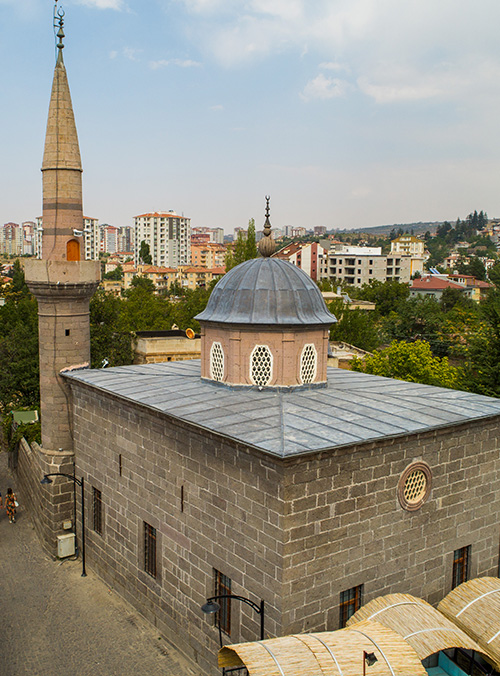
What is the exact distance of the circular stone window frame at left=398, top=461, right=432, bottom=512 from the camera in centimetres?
1187

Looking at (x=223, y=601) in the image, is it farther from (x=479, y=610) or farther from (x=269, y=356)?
(x=269, y=356)

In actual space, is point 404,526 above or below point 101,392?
below

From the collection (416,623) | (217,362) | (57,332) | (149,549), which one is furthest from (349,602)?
(57,332)

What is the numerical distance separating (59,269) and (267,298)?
7303 mm

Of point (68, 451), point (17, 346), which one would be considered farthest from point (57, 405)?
point (17, 346)

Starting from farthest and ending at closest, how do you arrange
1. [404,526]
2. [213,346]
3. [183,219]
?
[183,219], [213,346], [404,526]

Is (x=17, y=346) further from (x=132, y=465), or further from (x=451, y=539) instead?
(x=451, y=539)

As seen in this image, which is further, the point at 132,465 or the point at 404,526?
the point at 132,465

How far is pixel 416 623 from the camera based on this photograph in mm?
10547

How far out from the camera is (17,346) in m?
33.3

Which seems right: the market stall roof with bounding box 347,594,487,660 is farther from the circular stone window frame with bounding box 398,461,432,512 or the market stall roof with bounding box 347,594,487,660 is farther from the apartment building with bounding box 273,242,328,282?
the apartment building with bounding box 273,242,328,282

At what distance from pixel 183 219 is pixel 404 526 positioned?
463 feet

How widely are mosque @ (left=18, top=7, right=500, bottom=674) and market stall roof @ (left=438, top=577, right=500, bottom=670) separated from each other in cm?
73

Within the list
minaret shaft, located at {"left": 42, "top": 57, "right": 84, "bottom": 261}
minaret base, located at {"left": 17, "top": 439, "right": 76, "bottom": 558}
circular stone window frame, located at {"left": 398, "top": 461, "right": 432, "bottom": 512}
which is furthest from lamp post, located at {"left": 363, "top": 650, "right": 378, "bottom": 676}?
minaret shaft, located at {"left": 42, "top": 57, "right": 84, "bottom": 261}
